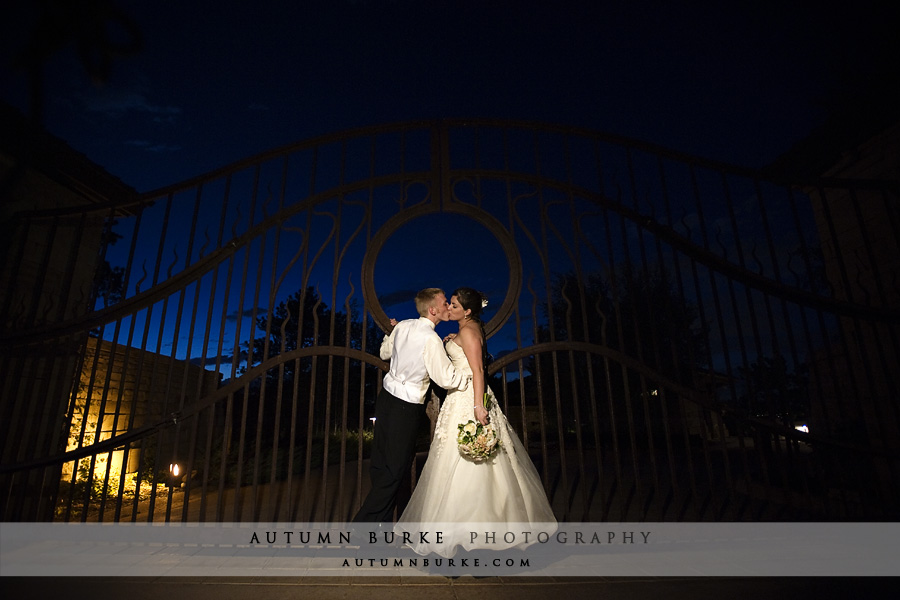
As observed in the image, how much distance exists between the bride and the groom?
0.52 feet

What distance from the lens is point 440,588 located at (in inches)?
102

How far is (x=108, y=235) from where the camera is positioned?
3879mm

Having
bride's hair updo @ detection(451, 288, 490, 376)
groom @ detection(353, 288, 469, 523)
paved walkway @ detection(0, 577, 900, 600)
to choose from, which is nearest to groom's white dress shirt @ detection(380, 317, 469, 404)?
groom @ detection(353, 288, 469, 523)

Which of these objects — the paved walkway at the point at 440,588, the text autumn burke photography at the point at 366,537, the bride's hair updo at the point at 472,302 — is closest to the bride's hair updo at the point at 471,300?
the bride's hair updo at the point at 472,302

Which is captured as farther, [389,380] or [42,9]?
[42,9]

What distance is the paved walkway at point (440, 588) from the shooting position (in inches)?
97.1

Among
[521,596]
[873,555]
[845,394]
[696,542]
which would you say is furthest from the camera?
[845,394]

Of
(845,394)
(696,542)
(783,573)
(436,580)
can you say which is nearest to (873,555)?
(783,573)

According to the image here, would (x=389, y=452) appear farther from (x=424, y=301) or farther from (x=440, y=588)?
(x=424, y=301)

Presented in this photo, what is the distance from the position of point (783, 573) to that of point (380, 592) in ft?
8.14

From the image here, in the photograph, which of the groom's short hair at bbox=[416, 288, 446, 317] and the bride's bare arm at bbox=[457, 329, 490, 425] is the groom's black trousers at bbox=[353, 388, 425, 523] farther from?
the groom's short hair at bbox=[416, 288, 446, 317]

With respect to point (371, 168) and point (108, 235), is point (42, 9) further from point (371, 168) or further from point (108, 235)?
point (371, 168)

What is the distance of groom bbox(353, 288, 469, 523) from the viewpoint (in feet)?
9.93

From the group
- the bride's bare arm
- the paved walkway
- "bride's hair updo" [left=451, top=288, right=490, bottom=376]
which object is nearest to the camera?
the paved walkway
